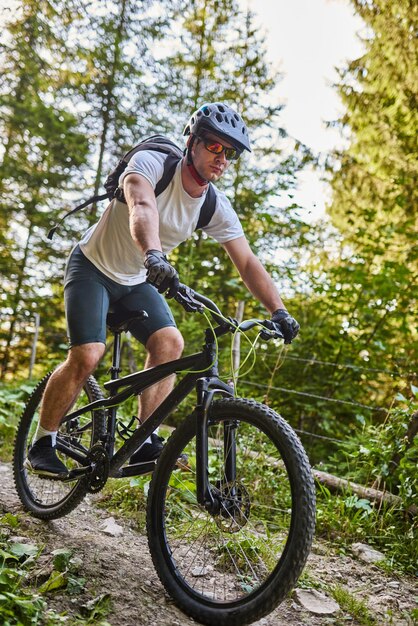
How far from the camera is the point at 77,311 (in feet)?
10.4

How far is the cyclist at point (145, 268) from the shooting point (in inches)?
118

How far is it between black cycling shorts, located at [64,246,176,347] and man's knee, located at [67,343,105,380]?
0.03m

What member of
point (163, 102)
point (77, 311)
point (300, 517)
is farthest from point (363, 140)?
point (300, 517)

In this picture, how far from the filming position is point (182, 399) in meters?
2.86

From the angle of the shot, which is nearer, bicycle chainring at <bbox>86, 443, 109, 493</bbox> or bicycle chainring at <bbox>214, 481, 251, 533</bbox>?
bicycle chainring at <bbox>214, 481, 251, 533</bbox>

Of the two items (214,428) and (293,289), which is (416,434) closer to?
(214,428)

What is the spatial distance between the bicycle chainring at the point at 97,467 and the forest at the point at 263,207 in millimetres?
1561

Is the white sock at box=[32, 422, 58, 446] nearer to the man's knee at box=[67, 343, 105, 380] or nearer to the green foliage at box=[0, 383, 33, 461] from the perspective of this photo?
the man's knee at box=[67, 343, 105, 380]

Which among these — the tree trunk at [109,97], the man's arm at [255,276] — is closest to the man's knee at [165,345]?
the man's arm at [255,276]

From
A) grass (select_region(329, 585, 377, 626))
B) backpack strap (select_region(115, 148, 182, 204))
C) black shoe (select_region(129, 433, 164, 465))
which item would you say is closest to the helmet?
backpack strap (select_region(115, 148, 182, 204))

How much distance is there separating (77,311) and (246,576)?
5.65 feet

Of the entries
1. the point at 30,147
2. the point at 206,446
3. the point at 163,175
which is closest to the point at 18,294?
the point at 30,147

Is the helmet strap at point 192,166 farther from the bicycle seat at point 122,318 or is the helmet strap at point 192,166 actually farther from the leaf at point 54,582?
the leaf at point 54,582

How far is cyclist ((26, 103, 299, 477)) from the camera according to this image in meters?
3.01
